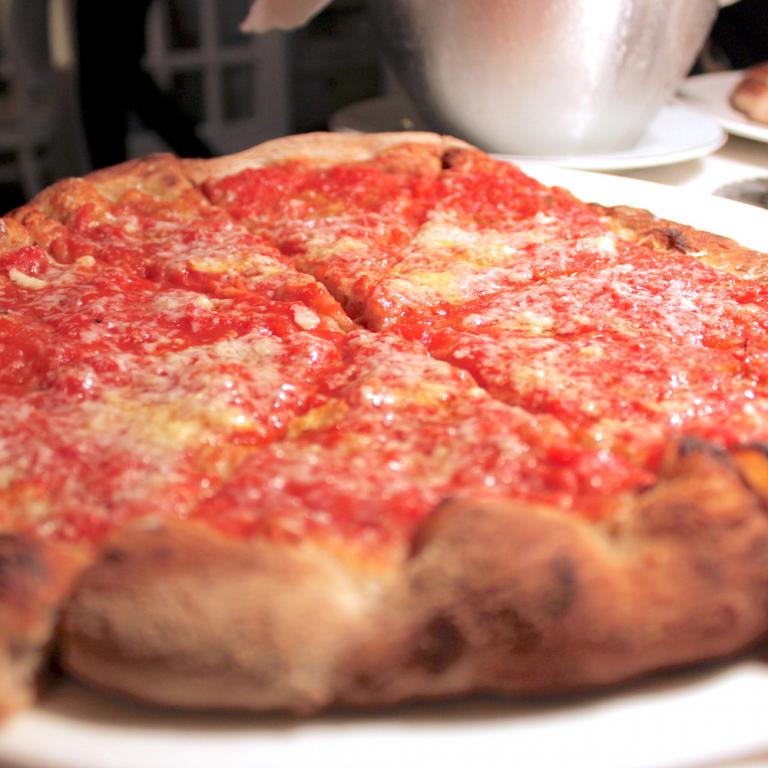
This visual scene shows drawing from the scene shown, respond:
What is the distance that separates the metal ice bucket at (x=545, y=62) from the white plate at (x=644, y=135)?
0.21ft

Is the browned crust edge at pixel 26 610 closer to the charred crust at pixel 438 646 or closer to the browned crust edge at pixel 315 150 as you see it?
the charred crust at pixel 438 646

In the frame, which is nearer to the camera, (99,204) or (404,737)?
(404,737)

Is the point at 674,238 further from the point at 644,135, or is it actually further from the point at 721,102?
the point at 721,102

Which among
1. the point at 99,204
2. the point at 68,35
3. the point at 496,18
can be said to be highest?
the point at 496,18

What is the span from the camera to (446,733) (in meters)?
0.83

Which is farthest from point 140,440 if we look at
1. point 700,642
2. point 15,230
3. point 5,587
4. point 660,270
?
point 660,270

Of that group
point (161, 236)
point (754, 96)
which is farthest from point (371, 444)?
point (754, 96)

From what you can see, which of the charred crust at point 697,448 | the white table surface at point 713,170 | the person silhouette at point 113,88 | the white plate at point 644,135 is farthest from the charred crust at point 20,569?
the person silhouette at point 113,88

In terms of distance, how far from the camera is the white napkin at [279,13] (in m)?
2.15

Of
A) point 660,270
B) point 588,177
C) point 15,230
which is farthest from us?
point 588,177

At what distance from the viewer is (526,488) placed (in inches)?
41.1

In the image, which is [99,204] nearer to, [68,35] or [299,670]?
[299,670]

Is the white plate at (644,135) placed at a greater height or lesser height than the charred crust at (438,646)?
lesser

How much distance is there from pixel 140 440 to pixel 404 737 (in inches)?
17.7
